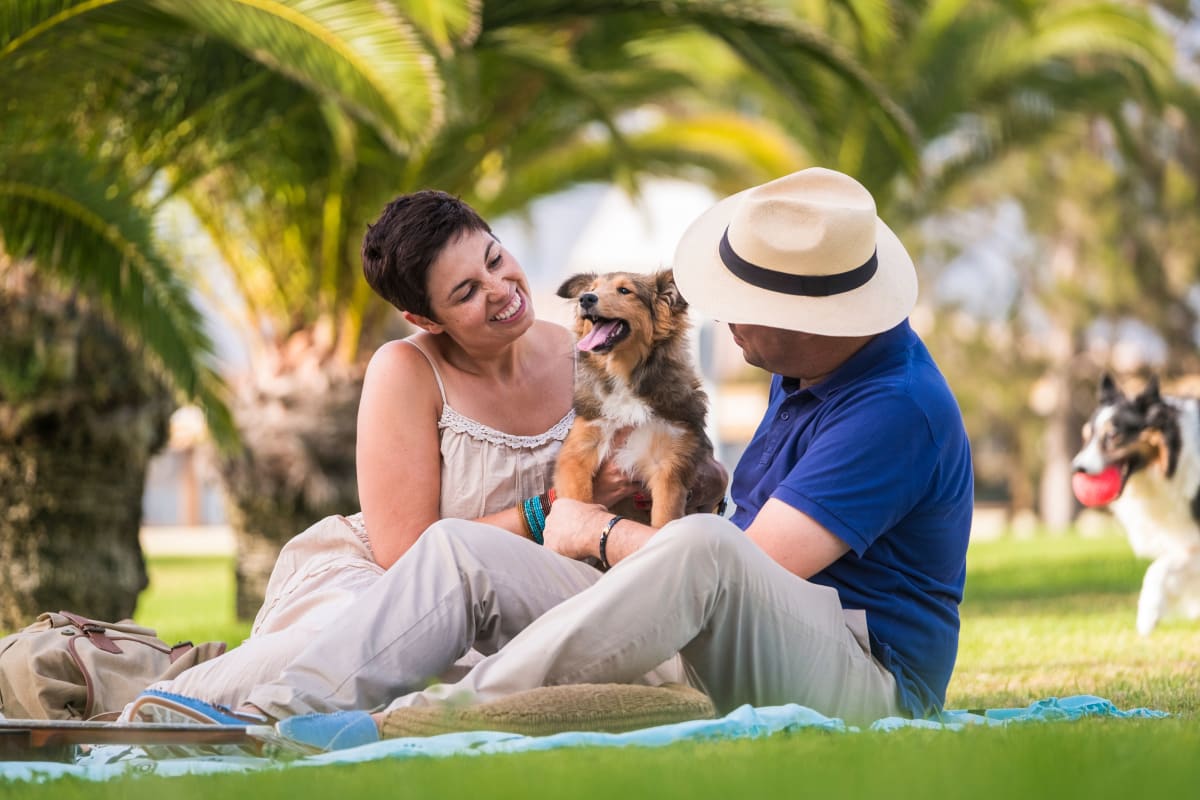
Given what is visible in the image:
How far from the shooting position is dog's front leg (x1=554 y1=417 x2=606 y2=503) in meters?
4.87

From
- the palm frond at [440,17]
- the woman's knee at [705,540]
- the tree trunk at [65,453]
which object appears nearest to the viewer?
the woman's knee at [705,540]

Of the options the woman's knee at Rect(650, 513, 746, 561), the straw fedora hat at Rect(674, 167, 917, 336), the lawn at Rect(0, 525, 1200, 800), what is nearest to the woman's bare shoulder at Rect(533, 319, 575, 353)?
the straw fedora hat at Rect(674, 167, 917, 336)

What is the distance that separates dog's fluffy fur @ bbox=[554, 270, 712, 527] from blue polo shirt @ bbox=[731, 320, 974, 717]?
0.56 metres

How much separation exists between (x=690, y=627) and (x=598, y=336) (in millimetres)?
1423

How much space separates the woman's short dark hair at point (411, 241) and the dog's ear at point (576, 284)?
442 millimetres

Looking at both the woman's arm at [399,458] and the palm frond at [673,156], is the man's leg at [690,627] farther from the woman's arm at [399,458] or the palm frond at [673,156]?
the palm frond at [673,156]

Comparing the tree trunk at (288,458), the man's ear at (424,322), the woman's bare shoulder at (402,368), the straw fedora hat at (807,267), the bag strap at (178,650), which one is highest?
the straw fedora hat at (807,267)

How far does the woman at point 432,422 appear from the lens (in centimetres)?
484

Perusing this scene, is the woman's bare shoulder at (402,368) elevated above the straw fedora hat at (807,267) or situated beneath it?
situated beneath

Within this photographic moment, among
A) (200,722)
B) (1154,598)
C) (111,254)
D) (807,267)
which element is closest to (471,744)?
(200,722)

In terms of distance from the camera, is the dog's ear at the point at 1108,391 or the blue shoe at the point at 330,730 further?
the dog's ear at the point at 1108,391

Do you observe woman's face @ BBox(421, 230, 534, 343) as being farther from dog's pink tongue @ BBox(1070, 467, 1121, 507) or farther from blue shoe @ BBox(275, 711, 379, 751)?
dog's pink tongue @ BBox(1070, 467, 1121, 507)

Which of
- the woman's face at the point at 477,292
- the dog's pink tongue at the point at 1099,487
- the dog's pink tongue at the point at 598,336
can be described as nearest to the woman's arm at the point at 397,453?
the woman's face at the point at 477,292

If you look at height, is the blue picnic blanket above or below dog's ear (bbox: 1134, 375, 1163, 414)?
above
